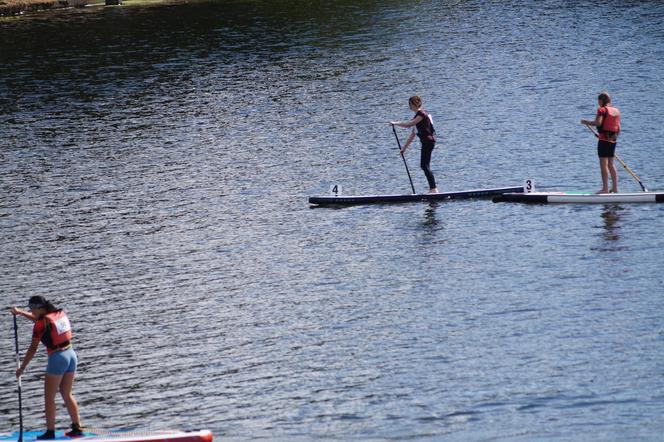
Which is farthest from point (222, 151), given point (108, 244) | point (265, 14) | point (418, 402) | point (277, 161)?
point (265, 14)

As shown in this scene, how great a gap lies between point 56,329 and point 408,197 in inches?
770

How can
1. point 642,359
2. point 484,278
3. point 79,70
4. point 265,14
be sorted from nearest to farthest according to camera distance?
point 642,359, point 484,278, point 79,70, point 265,14

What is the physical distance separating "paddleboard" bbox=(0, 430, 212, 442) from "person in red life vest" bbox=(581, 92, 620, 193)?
62.6ft

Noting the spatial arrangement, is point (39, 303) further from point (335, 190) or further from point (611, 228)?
point (335, 190)

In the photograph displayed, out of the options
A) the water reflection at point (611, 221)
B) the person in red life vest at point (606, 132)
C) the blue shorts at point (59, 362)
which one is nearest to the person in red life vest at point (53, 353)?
the blue shorts at point (59, 362)

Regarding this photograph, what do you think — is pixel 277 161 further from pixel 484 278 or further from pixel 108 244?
pixel 484 278

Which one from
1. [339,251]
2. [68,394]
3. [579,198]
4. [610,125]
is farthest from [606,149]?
[68,394]

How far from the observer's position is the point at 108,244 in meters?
36.7

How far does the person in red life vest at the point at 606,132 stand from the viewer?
36.0 m

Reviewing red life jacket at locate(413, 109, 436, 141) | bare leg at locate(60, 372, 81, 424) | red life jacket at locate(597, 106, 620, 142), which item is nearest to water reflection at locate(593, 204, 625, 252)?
red life jacket at locate(597, 106, 620, 142)

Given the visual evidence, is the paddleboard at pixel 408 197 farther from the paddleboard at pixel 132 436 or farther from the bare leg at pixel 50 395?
the bare leg at pixel 50 395

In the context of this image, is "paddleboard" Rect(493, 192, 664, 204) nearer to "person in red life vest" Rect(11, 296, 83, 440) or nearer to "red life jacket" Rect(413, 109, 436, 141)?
"red life jacket" Rect(413, 109, 436, 141)

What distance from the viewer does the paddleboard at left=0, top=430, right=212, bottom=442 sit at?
20859 mm

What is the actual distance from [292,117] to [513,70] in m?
15.8
